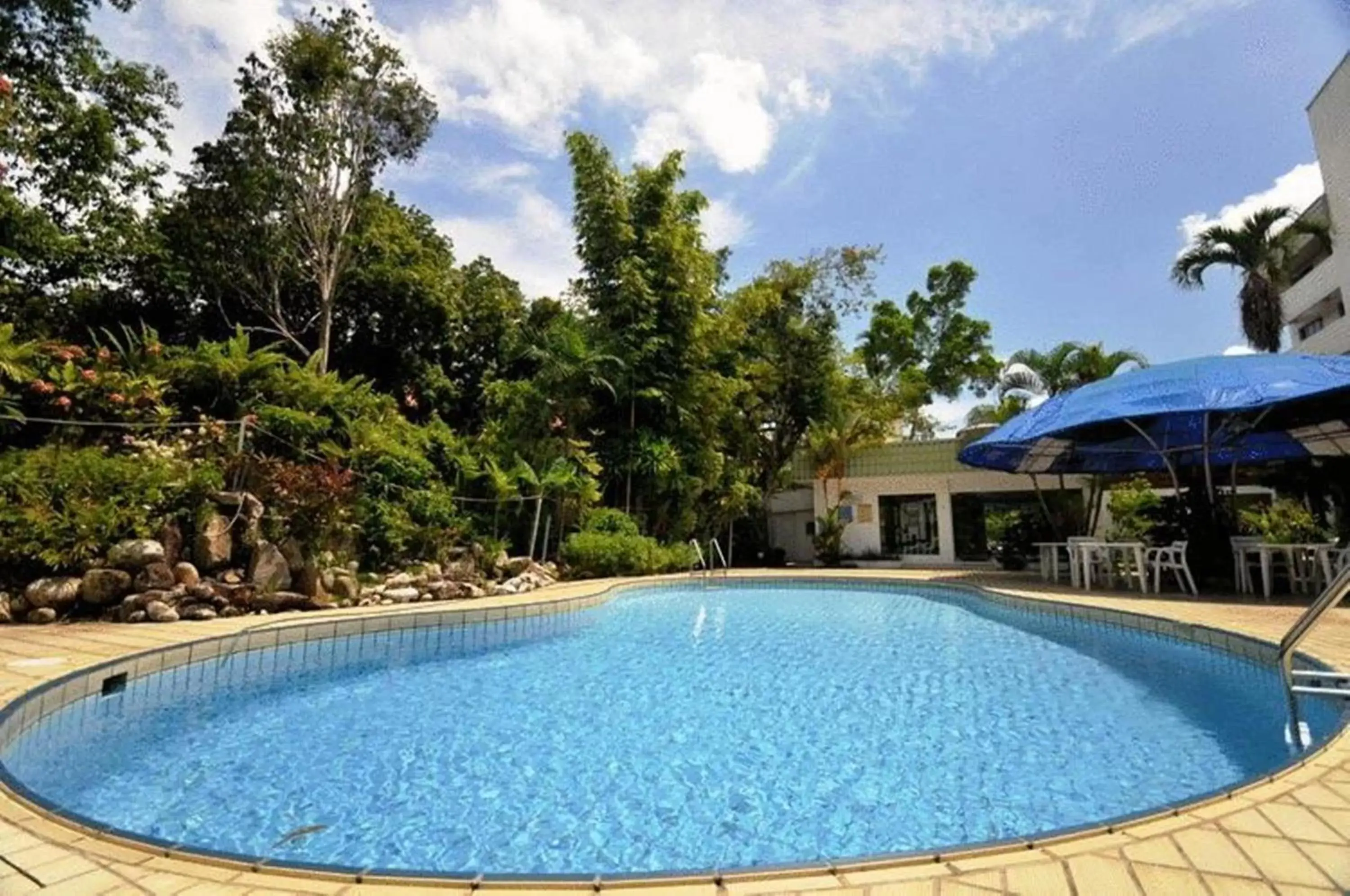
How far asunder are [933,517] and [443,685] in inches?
653

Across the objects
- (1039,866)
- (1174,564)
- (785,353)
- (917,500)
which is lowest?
(1039,866)

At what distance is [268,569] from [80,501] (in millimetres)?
1943

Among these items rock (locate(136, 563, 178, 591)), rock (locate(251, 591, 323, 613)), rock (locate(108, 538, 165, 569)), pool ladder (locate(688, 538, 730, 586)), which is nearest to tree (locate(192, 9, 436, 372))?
rock (locate(251, 591, 323, 613))

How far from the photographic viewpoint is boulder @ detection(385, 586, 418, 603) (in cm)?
911

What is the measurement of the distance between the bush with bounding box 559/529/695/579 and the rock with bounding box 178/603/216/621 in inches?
251

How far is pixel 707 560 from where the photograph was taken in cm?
1708

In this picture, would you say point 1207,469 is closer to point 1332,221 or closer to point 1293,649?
point 1293,649

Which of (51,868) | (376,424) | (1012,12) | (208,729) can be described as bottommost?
(208,729)

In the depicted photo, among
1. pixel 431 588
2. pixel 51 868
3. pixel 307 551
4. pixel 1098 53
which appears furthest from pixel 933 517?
pixel 51 868

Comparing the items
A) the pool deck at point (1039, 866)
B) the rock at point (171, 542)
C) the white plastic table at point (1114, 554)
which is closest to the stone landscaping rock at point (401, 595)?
the rock at point (171, 542)

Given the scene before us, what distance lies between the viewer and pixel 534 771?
3584 millimetres

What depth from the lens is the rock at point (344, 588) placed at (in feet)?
28.1

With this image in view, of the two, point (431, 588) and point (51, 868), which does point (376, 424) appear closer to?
point (431, 588)

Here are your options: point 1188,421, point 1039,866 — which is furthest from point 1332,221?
point 1039,866
